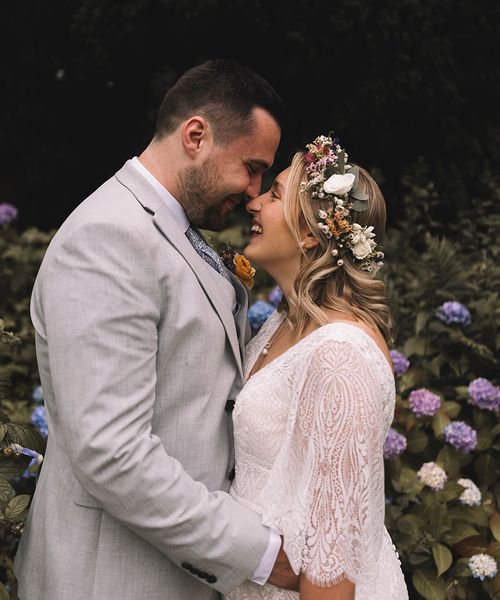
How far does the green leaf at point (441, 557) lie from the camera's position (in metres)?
3.17

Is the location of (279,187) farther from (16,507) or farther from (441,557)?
(441,557)

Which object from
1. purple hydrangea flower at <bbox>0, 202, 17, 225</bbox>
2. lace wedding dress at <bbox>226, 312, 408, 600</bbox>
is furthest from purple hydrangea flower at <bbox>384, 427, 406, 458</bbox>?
purple hydrangea flower at <bbox>0, 202, 17, 225</bbox>

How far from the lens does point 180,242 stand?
218 cm

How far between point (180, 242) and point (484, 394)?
2.06 meters

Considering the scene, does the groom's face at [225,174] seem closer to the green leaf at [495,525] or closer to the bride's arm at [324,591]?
the bride's arm at [324,591]

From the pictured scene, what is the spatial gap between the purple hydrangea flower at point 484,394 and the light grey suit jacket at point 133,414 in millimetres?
1726

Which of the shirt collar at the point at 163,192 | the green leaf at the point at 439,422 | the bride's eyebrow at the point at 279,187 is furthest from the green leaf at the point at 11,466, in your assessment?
the green leaf at the point at 439,422

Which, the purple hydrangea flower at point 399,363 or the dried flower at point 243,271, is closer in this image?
the dried flower at point 243,271

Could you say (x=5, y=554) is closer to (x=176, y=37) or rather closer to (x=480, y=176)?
(x=176, y=37)

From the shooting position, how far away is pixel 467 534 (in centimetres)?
334

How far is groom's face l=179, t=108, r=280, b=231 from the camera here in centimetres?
232

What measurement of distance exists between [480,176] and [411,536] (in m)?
3.38

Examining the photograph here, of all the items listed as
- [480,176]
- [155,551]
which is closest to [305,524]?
[155,551]

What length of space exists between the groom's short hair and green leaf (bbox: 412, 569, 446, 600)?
198 cm
